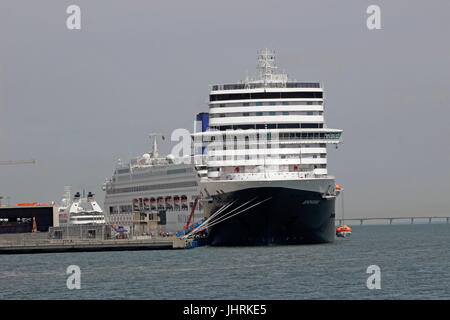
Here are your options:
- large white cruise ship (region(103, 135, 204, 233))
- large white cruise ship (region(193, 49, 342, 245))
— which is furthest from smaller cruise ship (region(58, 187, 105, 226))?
large white cruise ship (region(193, 49, 342, 245))

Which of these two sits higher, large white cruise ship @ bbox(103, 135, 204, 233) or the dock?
→ large white cruise ship @ bbox(103, 135, 204, 233)

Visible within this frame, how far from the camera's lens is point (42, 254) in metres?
94.1

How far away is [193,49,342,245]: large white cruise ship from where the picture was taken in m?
79.0

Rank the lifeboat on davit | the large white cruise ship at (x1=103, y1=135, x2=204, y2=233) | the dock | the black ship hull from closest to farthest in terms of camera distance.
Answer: the black ship hull
the dock
the large white cruise ship at (x1=103, y1=135, x2=204, y2=233)
the lifeboat on davit

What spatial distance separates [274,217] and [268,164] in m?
5.23

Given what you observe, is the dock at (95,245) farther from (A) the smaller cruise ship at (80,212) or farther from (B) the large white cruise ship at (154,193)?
(A) the smaller cruise ship at (80,212)

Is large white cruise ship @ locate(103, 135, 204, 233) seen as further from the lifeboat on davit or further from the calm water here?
the lifeboat on davit

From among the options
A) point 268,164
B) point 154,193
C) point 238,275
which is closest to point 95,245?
point 154,193

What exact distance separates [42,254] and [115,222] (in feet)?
99.1

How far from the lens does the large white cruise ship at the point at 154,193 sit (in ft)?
322

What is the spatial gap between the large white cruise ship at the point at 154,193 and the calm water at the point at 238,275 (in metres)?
18.5

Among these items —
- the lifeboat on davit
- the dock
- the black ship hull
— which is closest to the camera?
the black ship hull

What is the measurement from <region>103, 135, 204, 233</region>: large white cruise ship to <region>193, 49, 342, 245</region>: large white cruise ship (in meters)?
10.7

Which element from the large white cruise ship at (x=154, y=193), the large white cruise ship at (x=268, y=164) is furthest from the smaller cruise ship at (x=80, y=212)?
the large white cruise ship at (x=268, y=164)
